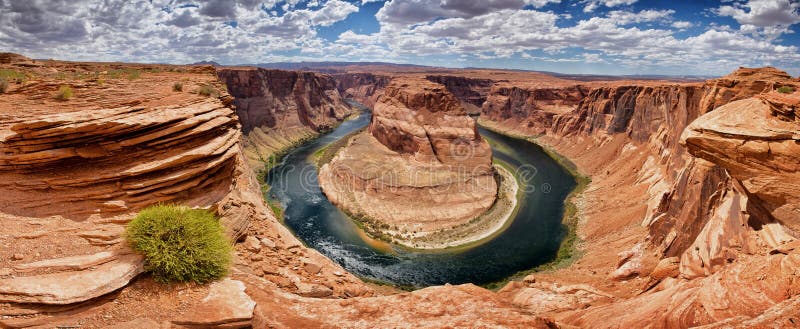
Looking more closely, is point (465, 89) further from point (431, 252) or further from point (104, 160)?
point (104, 160)

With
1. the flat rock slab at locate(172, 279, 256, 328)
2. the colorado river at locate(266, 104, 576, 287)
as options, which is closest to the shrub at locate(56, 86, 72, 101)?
the flat rock slab at locate(172, 279, 256, 328)

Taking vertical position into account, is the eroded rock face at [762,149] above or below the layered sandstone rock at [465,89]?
below

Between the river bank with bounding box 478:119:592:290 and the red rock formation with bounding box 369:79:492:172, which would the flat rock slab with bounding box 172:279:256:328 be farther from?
the red rock formation with bounding box 369:79:492:172

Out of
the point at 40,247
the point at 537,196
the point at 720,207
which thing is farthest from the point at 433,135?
the point at 40,247

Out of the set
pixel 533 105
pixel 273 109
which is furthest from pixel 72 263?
pixel 533 105

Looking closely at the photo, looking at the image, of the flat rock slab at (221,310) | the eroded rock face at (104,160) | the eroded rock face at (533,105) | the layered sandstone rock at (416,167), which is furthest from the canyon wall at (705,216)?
the eroded rock face at (533,105)

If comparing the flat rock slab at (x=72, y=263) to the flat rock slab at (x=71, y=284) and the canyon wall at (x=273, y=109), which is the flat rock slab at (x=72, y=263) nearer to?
the flat rock slab at (x=71, y=284)

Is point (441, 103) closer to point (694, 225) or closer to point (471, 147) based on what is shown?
point (471, 147)
